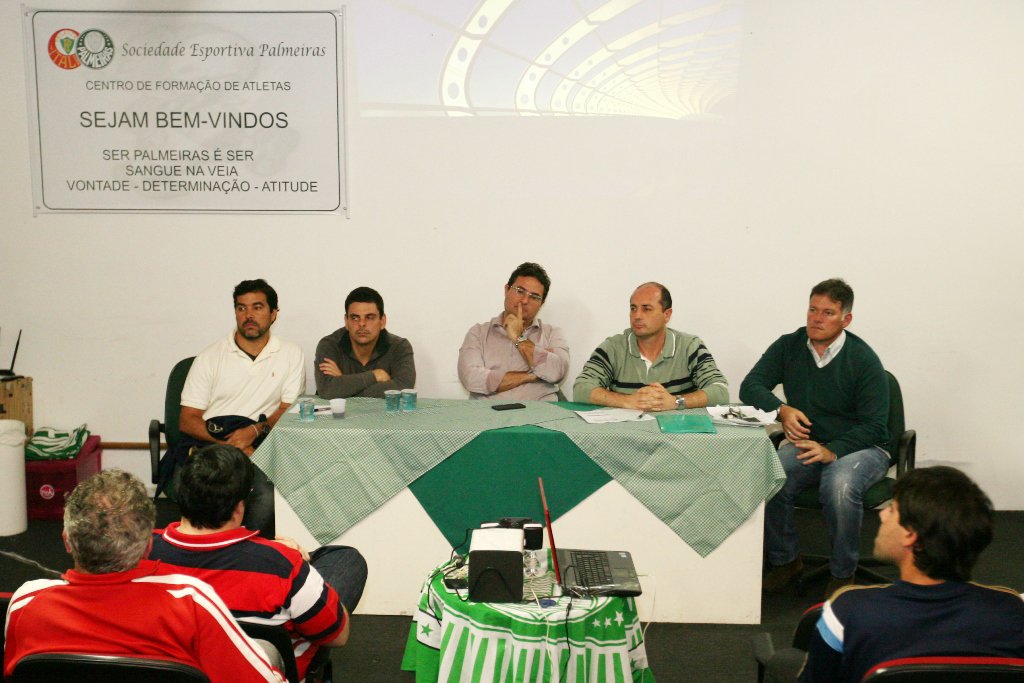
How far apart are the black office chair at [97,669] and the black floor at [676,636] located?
1.28m

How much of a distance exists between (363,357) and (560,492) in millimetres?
1262

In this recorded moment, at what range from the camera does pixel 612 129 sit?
14.9ft

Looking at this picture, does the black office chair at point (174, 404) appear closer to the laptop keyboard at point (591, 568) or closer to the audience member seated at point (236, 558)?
the audience member seated at point (236, 558)

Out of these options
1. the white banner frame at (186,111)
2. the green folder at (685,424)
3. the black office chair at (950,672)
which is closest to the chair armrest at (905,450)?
the green folder at (685,424)

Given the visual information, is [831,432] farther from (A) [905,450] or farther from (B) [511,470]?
(B) [511,470]

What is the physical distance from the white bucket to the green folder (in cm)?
302

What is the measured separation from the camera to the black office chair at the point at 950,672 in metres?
1.59

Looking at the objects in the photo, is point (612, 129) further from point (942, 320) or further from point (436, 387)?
point (942, 320)

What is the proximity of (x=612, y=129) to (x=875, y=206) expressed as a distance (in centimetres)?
138

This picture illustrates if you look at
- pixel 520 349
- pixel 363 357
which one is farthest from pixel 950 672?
pixel 363 357

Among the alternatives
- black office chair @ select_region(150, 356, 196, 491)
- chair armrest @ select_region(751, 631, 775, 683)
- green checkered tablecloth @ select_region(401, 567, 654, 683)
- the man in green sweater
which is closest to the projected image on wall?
the man in green sweater

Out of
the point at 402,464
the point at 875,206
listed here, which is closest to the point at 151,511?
the point at 402,464

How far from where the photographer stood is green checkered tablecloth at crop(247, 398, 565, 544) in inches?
130

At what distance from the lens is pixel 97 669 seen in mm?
1582
